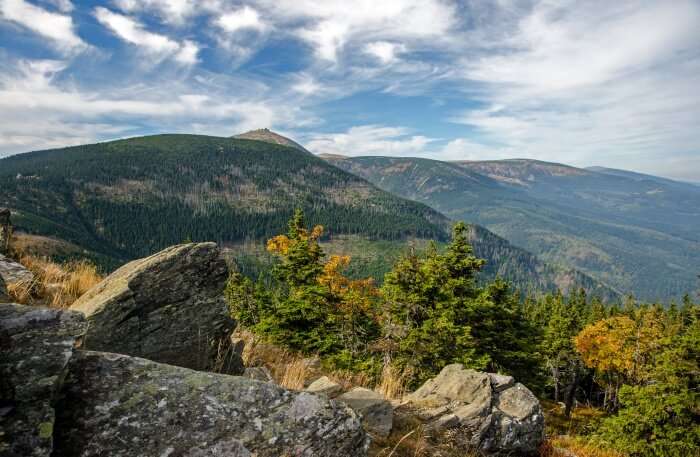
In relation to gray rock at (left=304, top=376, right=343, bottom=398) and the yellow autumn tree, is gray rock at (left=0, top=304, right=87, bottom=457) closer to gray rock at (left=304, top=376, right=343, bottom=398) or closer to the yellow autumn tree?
gray rock at (left=304, top=376, right=343, bottom=398)

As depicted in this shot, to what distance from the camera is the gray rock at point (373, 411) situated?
21.3 ft

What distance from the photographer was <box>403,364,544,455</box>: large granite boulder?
7777 mm

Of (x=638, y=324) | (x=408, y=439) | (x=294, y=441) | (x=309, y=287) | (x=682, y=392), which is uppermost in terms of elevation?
(x=294, y=441)

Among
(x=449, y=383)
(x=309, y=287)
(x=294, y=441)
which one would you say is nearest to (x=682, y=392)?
(x=449, y=383)

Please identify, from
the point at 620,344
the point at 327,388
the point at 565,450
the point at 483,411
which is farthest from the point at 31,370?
the point at 620,344

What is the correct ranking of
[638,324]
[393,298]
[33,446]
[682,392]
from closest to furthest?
[33,446]
[682,392]
[393,298]
[638,324]

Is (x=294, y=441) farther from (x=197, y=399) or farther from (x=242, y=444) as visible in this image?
(x=197, y=399)

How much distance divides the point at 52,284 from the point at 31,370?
7814mm

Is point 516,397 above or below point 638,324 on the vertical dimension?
above

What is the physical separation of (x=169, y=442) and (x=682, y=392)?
90.0 ft

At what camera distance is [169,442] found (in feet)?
12.3

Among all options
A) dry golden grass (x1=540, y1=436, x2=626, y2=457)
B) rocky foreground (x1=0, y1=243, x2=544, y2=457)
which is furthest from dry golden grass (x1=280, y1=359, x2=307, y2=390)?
dry golden grass (x1=540, y1=436, x2=626, y2=457)

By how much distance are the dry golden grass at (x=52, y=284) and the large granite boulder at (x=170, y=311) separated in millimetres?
1528

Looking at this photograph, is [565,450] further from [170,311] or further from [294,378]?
[170,311]
